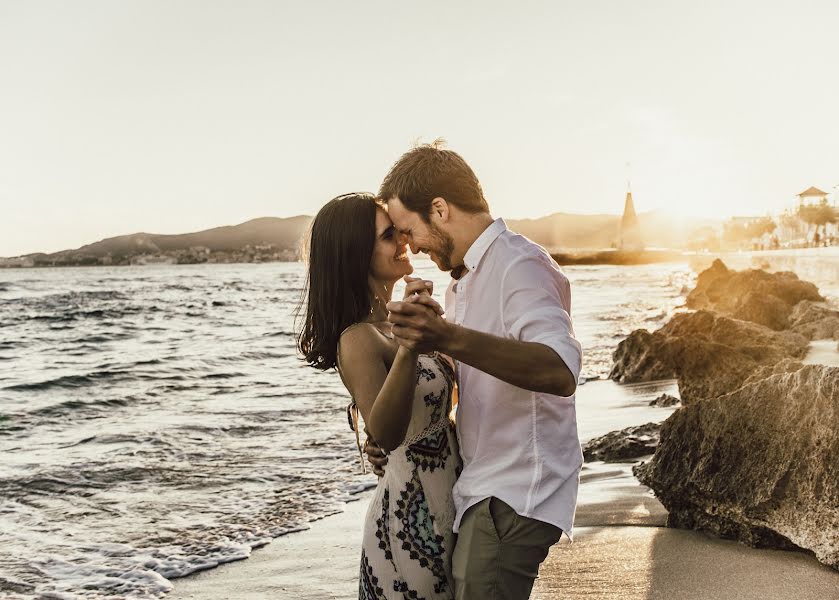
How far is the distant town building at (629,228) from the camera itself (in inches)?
6225

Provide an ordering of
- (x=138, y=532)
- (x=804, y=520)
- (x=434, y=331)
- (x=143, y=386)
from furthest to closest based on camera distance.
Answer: (x=143, y=386) < (x=138, y=532) < (x=804, y=520) < (x=434, y=331)

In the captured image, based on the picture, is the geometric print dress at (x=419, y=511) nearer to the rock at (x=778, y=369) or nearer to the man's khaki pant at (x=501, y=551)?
the man's khaki pant at (x=501, y=551)

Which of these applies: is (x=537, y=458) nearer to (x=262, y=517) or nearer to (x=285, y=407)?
(x=262, y=517)

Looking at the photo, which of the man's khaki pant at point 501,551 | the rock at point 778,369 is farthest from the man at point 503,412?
the rock at point 778,369

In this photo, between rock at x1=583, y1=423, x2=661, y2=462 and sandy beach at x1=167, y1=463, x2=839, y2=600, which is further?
rock at x1=583, y1=423, x2=661, y2=462

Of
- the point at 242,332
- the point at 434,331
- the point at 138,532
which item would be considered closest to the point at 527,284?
the point at 434,331

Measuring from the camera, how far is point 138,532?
6316 millimetres

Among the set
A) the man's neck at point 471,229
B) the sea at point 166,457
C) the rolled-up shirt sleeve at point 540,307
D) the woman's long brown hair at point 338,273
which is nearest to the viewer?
the rolled-up shirt sleeve at point 540,307

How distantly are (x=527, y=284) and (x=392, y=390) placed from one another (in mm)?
505

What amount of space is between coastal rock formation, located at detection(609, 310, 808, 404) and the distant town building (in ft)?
495

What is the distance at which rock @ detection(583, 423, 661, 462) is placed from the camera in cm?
632

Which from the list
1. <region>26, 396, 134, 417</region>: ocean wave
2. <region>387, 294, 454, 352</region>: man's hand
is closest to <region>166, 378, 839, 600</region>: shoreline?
<region>387, 294, 454, 352</region>: man's hand

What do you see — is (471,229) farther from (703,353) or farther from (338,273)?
(703,353)

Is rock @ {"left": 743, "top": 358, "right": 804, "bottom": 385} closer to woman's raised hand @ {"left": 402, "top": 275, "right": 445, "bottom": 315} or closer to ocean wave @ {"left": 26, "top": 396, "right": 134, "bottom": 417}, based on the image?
woman's raised hand @ {"left": 402, "top": 275, "right": 445, "bottom": 315}
